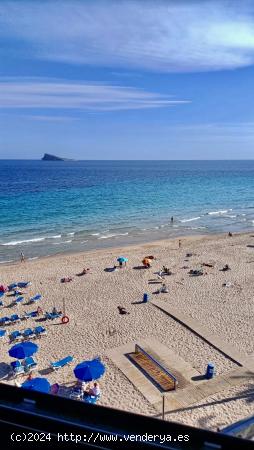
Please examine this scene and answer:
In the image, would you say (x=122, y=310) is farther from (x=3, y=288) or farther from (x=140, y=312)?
(x=3, y=288)

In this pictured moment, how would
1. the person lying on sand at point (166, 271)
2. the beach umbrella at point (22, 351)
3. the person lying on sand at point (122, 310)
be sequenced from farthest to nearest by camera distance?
the person lying on sand at point (166, 271), the person lying on sand at point (122, 310), the beach umbrella at point (22, 351)

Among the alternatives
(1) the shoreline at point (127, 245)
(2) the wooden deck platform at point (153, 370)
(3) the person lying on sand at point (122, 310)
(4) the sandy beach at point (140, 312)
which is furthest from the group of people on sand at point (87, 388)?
(1) the shoreline at point (127, 245)

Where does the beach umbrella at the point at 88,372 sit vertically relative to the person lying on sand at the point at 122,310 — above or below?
above

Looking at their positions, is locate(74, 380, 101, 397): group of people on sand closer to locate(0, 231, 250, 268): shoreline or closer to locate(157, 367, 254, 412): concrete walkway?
locate(157, 367, 254, 412): concrete walkway

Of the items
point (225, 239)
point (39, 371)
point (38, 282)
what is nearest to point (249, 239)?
point (225, 239)

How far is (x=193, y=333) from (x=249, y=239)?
21.3m

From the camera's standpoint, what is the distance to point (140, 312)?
1831cm

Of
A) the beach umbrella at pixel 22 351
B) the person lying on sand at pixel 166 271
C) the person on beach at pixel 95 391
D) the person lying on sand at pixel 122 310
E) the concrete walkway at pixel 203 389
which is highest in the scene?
the beach umbrella at pixel 22 351

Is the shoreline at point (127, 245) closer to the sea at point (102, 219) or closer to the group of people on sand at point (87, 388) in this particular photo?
the sea at point (102, 219)

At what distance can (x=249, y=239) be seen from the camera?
35.2 metres

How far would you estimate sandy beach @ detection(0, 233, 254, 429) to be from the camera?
11.8 meters

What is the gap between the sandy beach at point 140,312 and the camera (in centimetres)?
1184

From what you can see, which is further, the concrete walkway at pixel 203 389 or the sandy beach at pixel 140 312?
the sandy beach at pixel 140 312

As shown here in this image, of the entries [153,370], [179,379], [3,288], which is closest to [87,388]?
[153,370]
